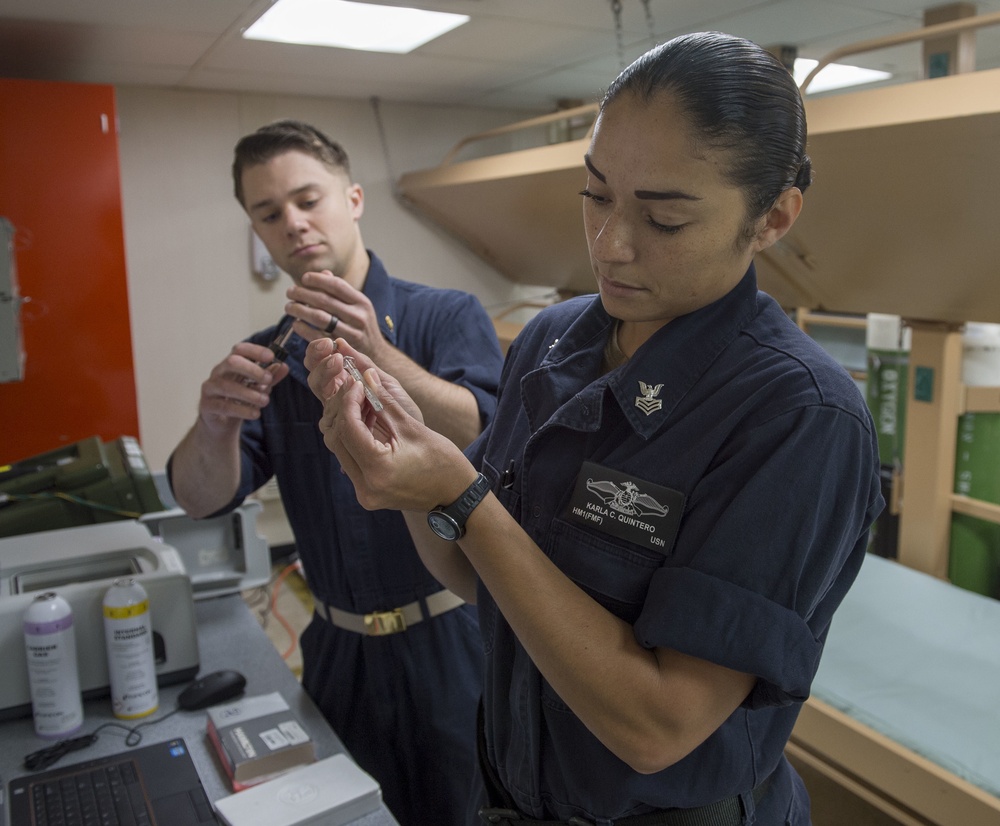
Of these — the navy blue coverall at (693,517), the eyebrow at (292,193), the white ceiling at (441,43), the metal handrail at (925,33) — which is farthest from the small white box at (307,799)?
the white ceiling at (441,43)

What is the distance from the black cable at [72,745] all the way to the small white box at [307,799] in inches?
11.5

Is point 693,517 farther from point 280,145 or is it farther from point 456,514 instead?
point 280,145

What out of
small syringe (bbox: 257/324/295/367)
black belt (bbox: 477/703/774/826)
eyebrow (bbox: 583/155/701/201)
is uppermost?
eyebrow (bbox: 583/155/701/201)

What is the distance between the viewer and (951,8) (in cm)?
211

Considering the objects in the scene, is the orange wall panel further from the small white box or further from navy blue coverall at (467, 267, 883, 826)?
navy blue coverall at (467, 267, 883, 826)

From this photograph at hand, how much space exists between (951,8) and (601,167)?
188 cm

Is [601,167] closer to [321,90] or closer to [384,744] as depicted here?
[384,744]

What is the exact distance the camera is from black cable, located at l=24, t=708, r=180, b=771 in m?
1.26

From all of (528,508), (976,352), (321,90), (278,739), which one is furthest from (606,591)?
(321,90)

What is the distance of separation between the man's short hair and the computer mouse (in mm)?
935

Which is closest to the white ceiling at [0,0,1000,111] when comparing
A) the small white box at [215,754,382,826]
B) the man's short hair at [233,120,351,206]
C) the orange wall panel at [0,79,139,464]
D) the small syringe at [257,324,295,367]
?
the orange wall panel at [0,79,139,464]

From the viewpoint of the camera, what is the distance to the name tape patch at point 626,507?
2.58 ft

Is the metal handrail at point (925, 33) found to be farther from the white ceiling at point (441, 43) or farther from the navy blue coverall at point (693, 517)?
the navy blue coverall at point (693, 517)

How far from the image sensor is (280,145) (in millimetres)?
1567
